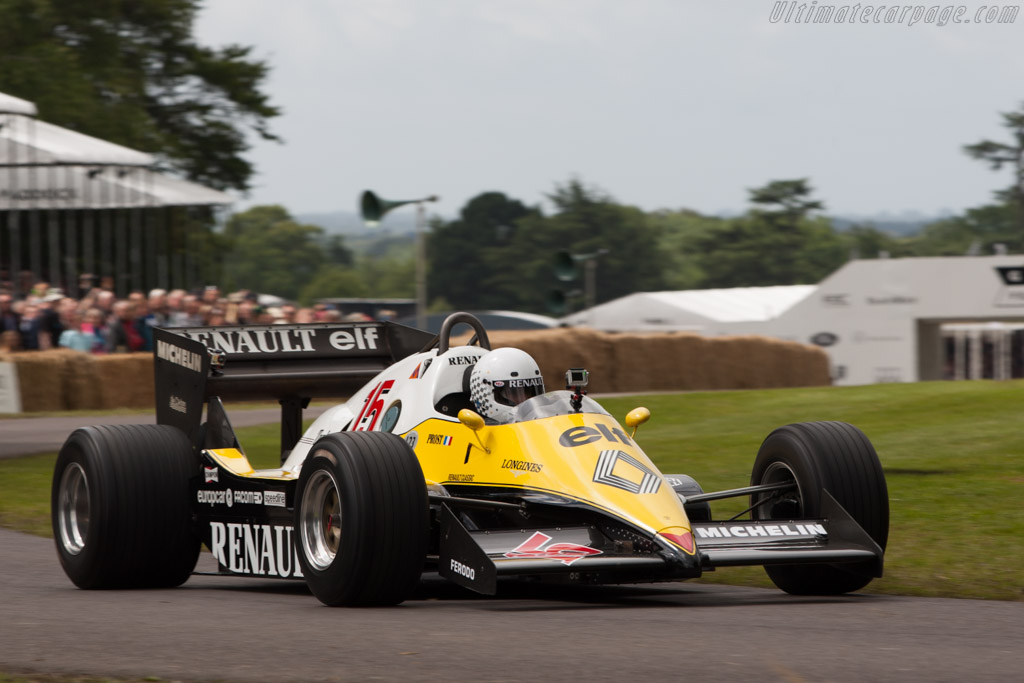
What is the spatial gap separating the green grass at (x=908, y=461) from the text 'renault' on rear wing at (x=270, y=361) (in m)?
2.74

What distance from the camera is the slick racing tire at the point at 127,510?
8961 millimetres

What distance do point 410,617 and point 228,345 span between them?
3.91 metres

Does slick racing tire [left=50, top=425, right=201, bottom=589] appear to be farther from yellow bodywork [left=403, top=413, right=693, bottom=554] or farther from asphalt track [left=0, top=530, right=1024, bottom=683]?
yellow bodywork [left=403, top=413, right=693, bottom=554]

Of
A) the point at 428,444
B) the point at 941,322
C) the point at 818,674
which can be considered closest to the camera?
the point at 818,674

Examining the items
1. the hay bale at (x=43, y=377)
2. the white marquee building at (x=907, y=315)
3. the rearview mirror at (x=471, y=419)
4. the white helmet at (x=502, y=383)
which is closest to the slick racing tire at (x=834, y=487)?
the white helmet at (x=502, y=383)

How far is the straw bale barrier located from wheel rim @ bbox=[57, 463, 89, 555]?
40.8ft

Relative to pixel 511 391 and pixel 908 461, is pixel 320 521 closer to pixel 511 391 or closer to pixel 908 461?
pixel 511 391

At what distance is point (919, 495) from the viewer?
11922 mm

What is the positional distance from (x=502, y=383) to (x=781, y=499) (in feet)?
5.58

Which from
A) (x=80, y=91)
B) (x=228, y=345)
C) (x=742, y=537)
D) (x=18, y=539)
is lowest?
(x=18, y=539)

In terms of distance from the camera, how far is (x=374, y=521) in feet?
23.8

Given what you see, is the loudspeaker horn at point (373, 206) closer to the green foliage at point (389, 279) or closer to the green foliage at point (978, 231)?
the green foliage at point (978, 231)

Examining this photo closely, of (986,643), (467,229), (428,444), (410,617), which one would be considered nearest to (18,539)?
(428,444)

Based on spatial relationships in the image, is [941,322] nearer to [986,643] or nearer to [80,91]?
[80,91]
